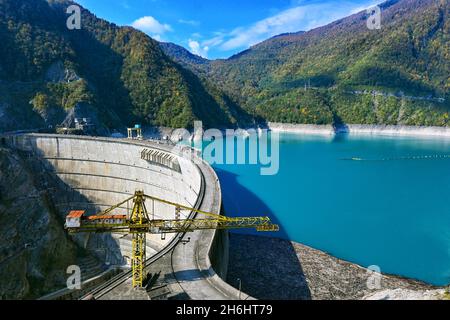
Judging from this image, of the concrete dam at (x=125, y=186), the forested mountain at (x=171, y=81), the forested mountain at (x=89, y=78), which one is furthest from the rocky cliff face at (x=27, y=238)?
the forested mountain at (x=171, y=81)

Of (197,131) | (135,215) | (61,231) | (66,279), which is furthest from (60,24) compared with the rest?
(135,215)

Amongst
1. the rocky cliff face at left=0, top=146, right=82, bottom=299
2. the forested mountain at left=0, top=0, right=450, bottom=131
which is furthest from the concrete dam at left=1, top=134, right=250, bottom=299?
the forested mountain at left=0, top=0, right=450, bottom=131

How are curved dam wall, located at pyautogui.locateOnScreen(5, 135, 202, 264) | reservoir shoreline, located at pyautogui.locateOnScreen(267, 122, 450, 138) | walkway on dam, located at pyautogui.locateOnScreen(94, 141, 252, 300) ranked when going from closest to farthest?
walkway on dam, located at pyautogui.locateOnScreen(94, 141, 252, 300)
curved dam wall, located at pyautogui.locateOnScreen(5, 135, 202, 264)
reservoir shoreline, located at pyautogui.locateOnScreen(267, 122, 450, 138)

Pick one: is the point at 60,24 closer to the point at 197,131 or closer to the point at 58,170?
the point at 197,131

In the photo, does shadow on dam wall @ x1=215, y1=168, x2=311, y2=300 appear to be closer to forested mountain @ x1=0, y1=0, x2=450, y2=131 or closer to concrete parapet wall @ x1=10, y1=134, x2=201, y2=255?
concrete parapet wall @ x1=10, y1=134, x2=201, y2=255

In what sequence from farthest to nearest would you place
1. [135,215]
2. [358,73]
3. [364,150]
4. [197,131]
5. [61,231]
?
[358,73]
[197,131]
[364,150]
[61,231]
[135,215]
